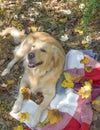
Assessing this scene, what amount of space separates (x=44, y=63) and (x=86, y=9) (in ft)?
4.07

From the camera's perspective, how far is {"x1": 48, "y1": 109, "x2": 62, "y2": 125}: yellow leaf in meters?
4.71

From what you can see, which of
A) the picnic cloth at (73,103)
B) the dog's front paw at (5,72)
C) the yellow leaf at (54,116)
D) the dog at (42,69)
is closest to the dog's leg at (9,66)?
the dog's front paw at (5,72)

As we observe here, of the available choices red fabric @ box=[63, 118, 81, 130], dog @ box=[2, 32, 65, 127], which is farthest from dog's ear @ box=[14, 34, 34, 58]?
red fabric @ box=[63, 118, 81, 130]

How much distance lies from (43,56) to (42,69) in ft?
0.72

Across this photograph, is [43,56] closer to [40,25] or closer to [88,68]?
[88,68]

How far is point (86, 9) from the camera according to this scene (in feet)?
18.8

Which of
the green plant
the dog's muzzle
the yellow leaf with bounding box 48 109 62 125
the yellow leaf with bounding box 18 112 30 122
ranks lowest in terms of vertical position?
the yellow leaf with bounding box 18 112 30 122

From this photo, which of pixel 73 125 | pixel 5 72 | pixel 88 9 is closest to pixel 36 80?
Result: pixel 5 72

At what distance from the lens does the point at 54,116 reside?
187 inches

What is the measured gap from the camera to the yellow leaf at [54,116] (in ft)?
15.4

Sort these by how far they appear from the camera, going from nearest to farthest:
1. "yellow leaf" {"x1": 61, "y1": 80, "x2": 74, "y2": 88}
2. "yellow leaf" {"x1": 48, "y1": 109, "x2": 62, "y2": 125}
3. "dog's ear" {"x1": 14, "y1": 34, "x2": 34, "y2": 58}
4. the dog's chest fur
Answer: "yellow leaf" {"x1": 48, "y1": 109, "x2": 62, "y2": 125} → "yellow leaf" {"x1": 61, "y1": 80, "x2": 74, "y2": 88} → the dog's chest fur → "dog's ear" {"x1": 14, "y1": 34, "x2": 34, "y2": 58}

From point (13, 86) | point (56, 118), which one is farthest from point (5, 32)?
point (56, 118)

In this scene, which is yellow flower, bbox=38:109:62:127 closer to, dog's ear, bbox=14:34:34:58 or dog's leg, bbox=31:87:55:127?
dog's leg, bbox=31:87:55:127

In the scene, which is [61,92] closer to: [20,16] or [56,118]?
[56,118]
